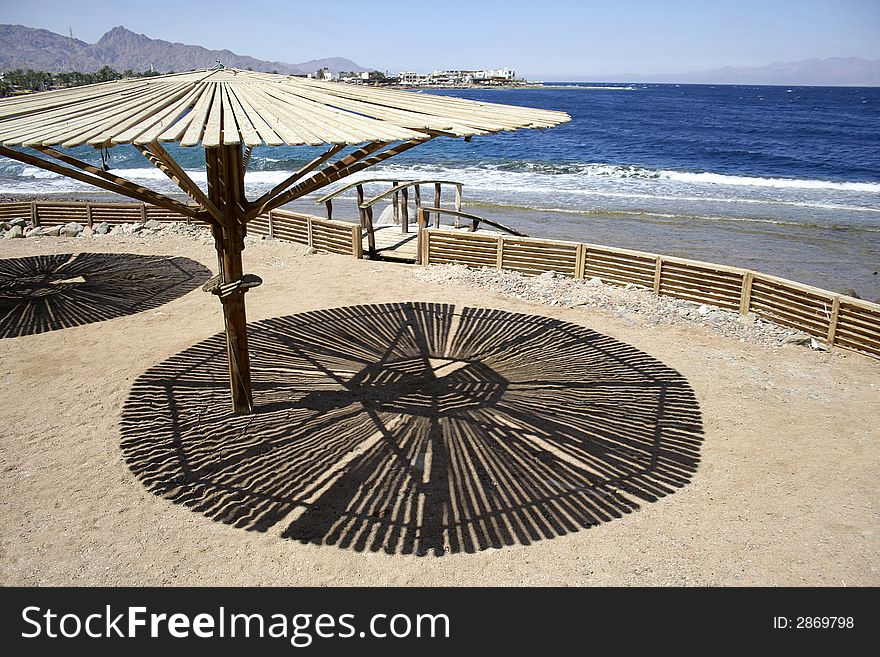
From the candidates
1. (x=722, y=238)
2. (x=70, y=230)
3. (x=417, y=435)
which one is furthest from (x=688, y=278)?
(x=70, y=230)

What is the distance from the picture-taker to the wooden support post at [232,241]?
547 cm

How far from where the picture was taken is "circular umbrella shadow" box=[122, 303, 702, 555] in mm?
4684

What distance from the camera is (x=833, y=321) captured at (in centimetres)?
771

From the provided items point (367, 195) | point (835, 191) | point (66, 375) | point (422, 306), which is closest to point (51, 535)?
point (66, 375)

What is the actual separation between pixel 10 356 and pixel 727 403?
7.89 metres

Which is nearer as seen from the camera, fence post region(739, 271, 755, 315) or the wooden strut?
the wooden strut

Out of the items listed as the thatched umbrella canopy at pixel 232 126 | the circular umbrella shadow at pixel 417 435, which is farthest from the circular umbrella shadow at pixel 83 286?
the thatched umbrella canopy at pixel 232 126

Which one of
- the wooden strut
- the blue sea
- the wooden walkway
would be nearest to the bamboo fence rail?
the wooden walkway

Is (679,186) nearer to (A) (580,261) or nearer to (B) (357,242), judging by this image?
(A) (580,261)

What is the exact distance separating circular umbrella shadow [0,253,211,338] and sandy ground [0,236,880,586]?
846 millimetres

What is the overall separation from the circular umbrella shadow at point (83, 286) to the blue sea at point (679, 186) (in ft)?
34.8

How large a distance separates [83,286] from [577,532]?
8747mm

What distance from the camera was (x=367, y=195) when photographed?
87.9 ft

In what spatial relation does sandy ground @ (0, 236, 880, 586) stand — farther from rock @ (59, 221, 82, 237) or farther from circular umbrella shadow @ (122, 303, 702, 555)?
rock @ (59, 221, 82, 237)
